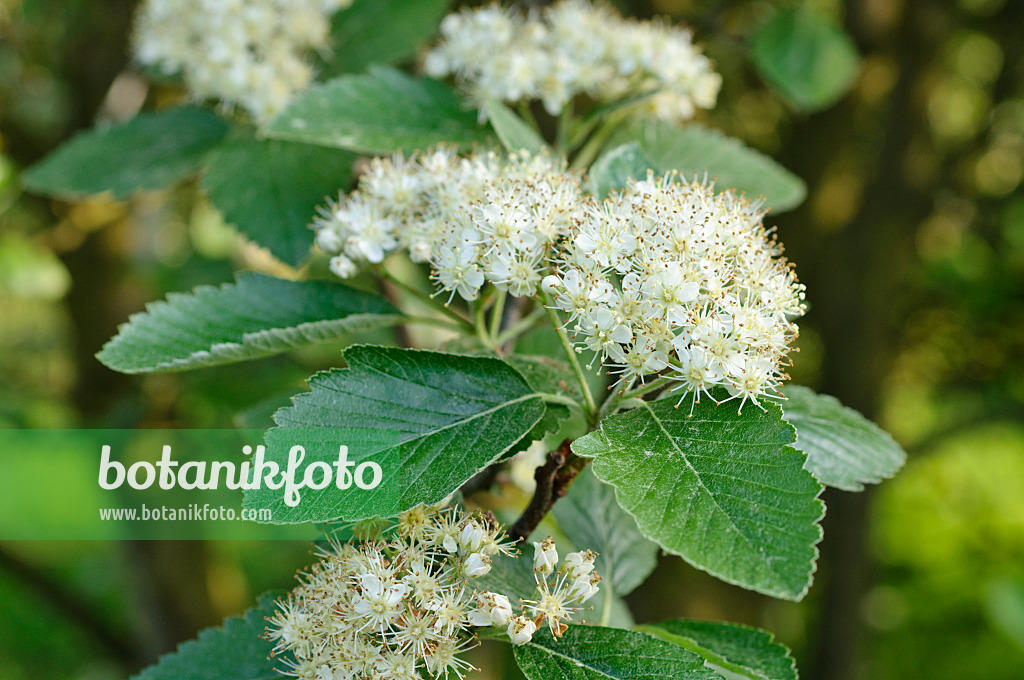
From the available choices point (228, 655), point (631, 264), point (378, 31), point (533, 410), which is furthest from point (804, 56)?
point (228, 655)

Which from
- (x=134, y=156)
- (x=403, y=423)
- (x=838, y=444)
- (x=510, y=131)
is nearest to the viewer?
(x=403, y=423)

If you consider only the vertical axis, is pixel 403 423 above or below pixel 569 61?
below

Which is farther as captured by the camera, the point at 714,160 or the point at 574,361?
the point at 714,160

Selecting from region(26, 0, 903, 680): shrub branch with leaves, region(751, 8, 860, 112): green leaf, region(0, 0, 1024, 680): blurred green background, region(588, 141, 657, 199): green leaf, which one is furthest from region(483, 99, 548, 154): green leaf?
region(0, 0, 1024, 680): blurred green background

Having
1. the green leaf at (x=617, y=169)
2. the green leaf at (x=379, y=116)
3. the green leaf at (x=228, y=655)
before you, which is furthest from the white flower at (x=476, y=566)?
the green leaf at (x=379, y=116)

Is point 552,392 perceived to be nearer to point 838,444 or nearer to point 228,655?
point 838,444

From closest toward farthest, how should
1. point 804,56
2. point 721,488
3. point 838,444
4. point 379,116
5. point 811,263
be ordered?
point 721,488 → point 838,444 → point 379,116 → point 804,56 → point 811,263

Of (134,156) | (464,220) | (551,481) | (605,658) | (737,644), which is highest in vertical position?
(464,220)
